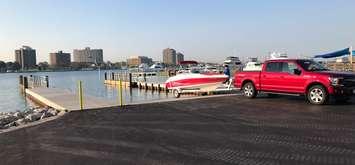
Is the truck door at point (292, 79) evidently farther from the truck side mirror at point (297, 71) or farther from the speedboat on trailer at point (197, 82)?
the speedboat on trailer at point (197, 82)

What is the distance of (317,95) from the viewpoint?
1498 cm

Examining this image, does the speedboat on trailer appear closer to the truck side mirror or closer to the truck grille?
the truck side mirror

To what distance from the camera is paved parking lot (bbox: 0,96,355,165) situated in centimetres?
759

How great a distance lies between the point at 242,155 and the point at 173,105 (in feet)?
28.1

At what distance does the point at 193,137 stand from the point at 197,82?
14.9m

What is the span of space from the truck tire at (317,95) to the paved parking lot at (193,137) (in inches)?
24.3

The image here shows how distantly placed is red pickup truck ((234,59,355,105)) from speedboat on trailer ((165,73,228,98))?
5.10m

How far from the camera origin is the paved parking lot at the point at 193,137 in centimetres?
759

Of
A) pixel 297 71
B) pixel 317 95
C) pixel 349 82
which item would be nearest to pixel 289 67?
pixel 297 71

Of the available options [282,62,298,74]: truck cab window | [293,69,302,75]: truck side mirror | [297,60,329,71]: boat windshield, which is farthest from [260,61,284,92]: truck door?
[297,60,329,71]: boat windshield

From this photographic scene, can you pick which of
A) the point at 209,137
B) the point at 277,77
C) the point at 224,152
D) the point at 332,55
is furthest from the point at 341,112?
the point at 332,55

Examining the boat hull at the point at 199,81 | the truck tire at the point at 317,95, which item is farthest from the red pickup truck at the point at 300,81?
the boat hull at the point at 199,81

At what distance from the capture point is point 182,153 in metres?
7.94

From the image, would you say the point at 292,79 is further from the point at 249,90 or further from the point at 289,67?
the point at 249,90
